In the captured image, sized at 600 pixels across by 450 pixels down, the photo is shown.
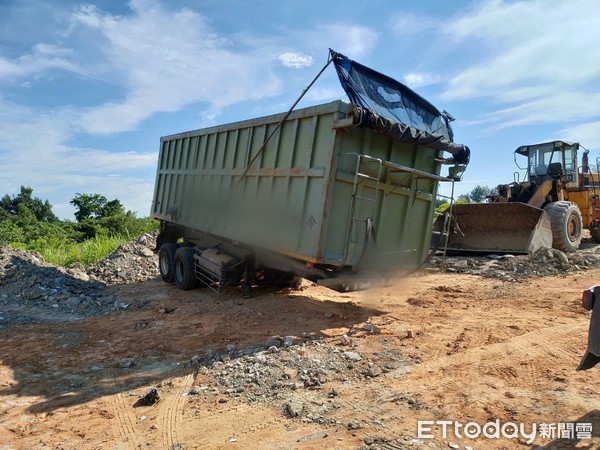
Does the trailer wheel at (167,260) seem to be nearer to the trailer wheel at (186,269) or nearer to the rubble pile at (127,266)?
the trailer wheel at (186,269)

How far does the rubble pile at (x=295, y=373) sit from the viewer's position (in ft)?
12.1

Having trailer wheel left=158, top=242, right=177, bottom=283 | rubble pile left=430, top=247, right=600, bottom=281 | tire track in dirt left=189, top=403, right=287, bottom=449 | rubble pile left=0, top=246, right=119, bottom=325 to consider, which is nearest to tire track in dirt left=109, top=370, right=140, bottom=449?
tire track in dirt left=189, top=403, right=287, bottom=449

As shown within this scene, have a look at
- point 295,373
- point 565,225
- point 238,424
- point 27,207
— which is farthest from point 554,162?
point 27,207

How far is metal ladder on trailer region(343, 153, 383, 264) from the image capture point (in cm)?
567

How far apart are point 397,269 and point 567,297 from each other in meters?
3.00

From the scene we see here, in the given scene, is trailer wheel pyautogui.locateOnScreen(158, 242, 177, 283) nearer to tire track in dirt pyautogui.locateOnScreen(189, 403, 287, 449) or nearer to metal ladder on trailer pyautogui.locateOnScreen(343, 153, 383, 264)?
metal ladder on trailer pyautogui.locateOnScreen(343, 153, 383, 264)

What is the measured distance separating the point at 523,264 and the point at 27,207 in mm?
42907

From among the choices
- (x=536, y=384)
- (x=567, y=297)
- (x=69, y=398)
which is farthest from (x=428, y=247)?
(x=69, y=398)

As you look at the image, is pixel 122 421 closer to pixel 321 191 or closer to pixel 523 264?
pixel 321 191

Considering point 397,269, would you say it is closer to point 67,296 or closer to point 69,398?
point 69,398

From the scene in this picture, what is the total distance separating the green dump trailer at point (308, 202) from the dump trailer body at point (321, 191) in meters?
0.01

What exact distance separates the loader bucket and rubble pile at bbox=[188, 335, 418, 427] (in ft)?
22.3

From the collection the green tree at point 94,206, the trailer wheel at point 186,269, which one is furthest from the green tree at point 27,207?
the trailer wheel at point 186,269

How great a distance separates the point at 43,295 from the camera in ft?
27.6
